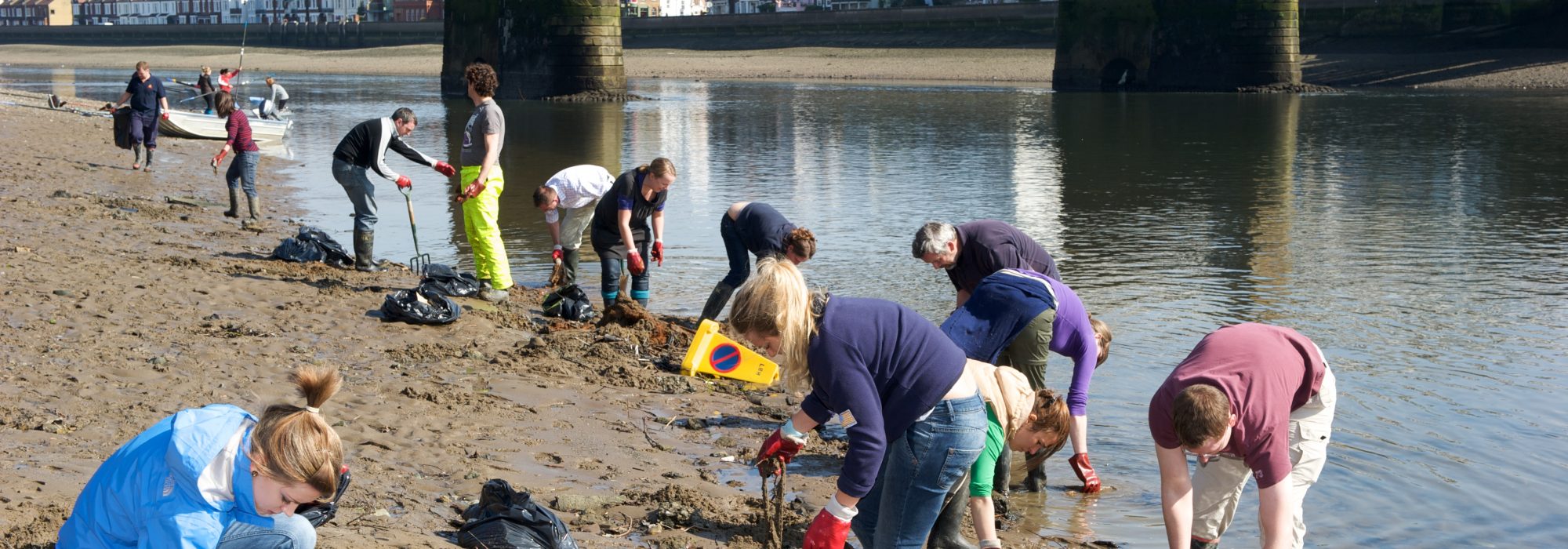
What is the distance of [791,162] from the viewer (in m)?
23.5

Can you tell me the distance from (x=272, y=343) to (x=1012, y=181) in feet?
47.0

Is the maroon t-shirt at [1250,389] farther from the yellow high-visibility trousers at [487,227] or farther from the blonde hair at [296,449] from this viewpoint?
the yellow high-visibility trousers at [487,227]

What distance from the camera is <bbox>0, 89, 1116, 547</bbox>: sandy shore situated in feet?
17.0

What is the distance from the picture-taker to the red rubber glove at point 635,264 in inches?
350

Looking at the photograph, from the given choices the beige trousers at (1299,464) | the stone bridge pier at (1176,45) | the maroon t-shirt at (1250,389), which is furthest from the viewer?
the stone bridge pier at (1176,45)

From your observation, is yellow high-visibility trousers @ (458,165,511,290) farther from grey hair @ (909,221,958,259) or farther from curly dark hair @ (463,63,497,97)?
grey hair @ (909,221,958,259)

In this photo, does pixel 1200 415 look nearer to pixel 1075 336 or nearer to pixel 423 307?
pixel 1075 336

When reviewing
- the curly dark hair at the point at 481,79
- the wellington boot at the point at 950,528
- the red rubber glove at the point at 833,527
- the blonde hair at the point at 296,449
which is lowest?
the wellington boot at the point at 950,528

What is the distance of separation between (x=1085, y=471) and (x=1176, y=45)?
146 ft

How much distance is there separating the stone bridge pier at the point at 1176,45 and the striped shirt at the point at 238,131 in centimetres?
3943

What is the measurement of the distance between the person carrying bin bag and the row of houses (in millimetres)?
109695

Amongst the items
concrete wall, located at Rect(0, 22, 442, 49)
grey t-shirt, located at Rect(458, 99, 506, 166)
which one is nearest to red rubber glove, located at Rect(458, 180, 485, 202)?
grey t-shirt, located at Rect(458, 99, 506, 166)

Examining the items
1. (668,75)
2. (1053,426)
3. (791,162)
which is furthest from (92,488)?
(668,75)

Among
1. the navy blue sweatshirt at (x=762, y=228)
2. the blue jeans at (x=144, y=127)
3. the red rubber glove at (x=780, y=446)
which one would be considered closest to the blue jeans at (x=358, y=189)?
the navy blue sweatshirt at (x=762, y=228)
